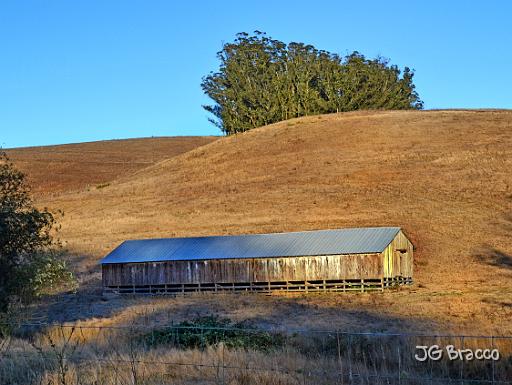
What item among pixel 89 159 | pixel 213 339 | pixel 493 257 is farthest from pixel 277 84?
pixel 213 339

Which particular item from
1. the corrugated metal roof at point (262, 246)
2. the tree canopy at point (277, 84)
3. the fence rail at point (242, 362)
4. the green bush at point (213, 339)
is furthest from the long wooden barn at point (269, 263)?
the tree canopy at point (277, 84)

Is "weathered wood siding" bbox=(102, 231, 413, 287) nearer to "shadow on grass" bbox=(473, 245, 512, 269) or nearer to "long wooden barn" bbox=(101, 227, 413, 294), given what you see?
"long wooden barn" bbox=(101, 227, 413, 294)

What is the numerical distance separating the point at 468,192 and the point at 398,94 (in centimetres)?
6224

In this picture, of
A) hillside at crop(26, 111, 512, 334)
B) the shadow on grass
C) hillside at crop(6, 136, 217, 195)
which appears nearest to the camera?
hillside at crop(26, 111, 512, 334)

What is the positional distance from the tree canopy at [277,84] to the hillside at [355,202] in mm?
10680

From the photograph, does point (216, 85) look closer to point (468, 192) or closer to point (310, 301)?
point (468, 192)

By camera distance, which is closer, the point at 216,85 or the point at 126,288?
the point at 126,288

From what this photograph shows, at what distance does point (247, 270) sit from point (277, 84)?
65.0m

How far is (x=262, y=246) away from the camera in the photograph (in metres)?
49.0

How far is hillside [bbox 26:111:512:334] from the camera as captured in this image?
38500 millimetres

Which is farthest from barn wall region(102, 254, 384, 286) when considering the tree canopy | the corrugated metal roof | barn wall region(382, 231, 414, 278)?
the tree canopy

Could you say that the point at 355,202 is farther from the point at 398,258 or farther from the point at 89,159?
the point at 89,159

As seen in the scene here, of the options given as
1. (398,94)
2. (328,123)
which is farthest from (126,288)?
(398,94)

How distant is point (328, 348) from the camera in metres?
20.5
